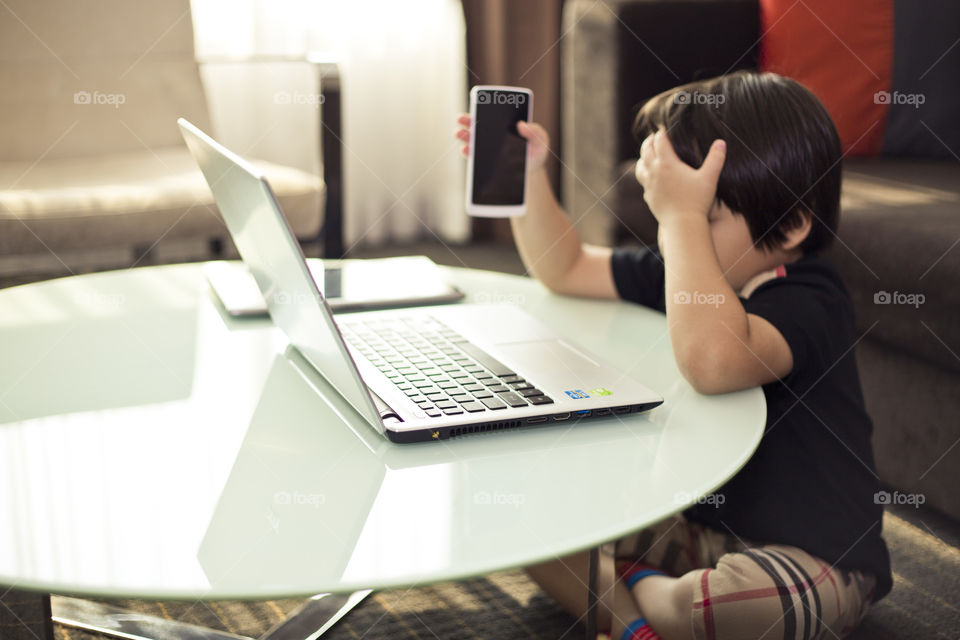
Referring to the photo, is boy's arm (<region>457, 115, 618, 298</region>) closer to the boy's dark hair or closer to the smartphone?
the smartphone

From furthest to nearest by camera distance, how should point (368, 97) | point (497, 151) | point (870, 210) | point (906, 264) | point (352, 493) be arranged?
1. point (368, 97)
2. point (870, 210)
3. point (906, 264)
4. point (497, 151)
5. point (352, 493)

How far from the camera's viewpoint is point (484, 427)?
0.67 metres

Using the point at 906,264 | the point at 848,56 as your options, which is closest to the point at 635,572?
the point at 906,264

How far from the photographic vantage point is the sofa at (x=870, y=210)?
1.25m

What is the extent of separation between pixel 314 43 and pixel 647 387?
220cm

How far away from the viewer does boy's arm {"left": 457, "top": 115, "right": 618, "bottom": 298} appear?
1062 millimetres

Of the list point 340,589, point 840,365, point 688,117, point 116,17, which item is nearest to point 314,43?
point 116,17

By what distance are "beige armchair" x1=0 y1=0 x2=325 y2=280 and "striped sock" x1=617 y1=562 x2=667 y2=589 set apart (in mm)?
1115

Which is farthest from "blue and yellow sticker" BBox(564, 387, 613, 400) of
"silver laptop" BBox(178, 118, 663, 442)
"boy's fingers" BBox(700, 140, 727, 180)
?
"boy's fingers" BBox(700, 140, 727, 180)

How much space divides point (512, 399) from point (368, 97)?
2.30 m

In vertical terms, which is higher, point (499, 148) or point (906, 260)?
point (499, 148)

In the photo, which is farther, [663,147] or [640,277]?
[640,277]

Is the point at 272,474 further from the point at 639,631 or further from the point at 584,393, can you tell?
the point at 639,631

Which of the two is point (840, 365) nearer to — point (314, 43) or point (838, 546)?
point (838, 546)
